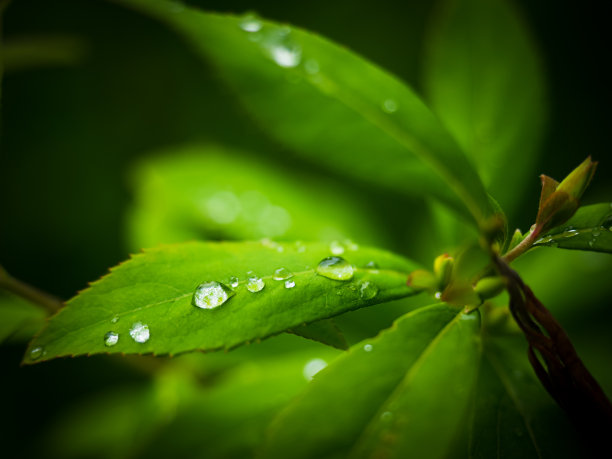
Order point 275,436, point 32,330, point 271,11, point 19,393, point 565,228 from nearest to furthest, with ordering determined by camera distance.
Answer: point 275,436 → point 565,228 → point 32,330 → point 19,393 → point 271,11

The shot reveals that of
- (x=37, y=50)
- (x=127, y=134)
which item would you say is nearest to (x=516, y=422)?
(x=37, y=50)

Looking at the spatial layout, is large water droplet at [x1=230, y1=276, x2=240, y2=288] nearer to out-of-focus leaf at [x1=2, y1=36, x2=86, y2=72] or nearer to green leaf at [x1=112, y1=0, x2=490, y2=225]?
green leaf at [x1=112, y1=0, x2=490, y2=225]

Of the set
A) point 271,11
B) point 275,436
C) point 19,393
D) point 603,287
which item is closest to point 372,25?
point 271,11

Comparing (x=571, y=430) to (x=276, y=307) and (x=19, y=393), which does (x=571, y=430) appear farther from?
(x=19, y=393)

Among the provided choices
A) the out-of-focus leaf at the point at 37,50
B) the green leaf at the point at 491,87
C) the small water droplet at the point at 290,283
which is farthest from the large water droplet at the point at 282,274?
the out-of-focus leaf at the point at 37,50

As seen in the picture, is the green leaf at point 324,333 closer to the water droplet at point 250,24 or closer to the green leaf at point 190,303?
the green leaf at point 190,303

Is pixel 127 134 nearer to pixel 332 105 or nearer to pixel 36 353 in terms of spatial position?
pixel 332 105

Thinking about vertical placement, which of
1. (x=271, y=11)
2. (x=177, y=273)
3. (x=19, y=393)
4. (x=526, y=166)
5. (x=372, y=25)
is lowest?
(x=177, y=273)
